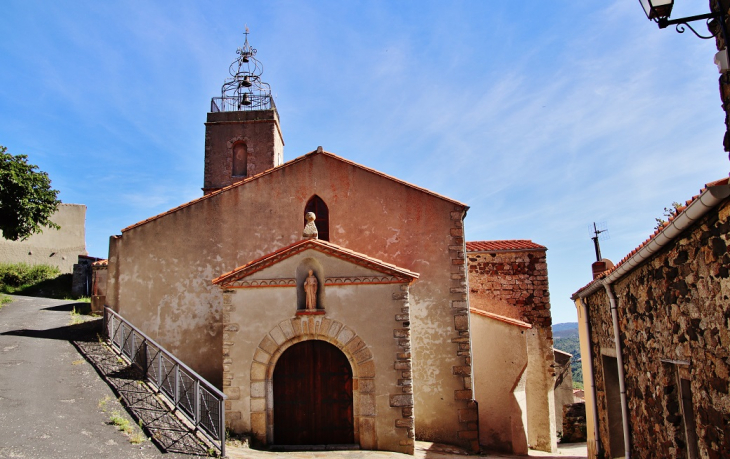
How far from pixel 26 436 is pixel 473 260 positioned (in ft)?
40.8

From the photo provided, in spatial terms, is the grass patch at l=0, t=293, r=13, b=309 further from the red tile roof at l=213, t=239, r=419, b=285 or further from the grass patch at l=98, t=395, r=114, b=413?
the red tile roof at l=213, t=239, r=419, b=285

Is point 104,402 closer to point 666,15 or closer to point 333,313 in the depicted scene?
point 333,313

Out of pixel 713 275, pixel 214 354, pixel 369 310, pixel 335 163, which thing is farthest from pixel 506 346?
pixel 713 275

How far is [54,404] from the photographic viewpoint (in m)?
8.84

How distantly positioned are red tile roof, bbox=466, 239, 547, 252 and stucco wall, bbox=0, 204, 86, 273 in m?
21.9

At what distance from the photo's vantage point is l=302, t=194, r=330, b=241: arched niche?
13367 millimetres

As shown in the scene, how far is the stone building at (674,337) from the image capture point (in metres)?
4.30

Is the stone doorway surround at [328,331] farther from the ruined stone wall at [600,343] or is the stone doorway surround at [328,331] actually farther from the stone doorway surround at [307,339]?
the ruined stone wall at [600,343]

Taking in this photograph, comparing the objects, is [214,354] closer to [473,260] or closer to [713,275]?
[473,260]

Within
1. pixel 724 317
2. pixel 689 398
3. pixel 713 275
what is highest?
pixel 713 275

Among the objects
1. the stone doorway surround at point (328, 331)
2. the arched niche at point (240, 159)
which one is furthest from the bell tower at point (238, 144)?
the stone doorway surround at point (328, 331)

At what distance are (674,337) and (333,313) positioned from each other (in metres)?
6.36

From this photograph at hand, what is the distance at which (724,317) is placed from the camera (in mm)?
4195

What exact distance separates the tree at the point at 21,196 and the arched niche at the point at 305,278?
12369 millimetres
